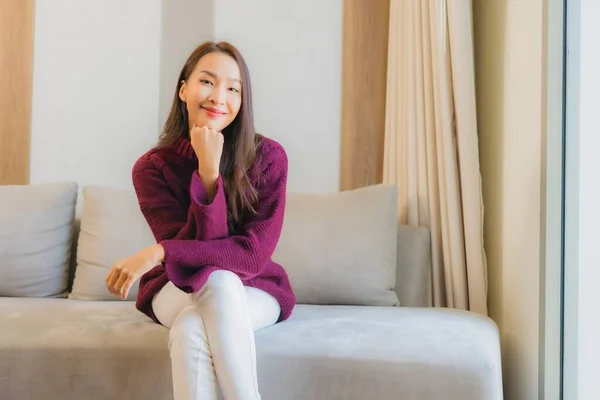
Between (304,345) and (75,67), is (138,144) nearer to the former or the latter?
(75,67)

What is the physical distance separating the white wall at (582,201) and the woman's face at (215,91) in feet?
2.78

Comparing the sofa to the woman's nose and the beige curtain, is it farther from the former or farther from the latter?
the woman's nose

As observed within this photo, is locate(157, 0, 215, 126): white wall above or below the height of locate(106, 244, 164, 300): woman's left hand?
above

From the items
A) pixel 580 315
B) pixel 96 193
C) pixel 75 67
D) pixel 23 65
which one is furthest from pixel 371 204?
pixel 23 65

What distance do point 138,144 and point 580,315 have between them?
5.55ft

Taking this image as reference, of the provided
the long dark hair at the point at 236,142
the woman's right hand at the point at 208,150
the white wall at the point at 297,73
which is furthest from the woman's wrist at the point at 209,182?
the white wall at the point at 297,73

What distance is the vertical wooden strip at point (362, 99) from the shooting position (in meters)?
2.46

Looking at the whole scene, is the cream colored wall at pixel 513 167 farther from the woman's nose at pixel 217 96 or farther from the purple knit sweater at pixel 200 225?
the woman's nose at pixel 217 96

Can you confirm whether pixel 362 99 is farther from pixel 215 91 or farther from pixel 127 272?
pixel 127 272

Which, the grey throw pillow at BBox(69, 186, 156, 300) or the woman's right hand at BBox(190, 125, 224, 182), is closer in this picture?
the woman's right hand at BBox(190, 125, 224, 182)

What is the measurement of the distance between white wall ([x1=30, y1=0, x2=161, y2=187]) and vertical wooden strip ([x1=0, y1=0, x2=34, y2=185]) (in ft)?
0.11

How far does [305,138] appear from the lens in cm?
249

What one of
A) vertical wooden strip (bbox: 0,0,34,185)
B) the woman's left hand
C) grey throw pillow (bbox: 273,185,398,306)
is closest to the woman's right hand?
the woman's left hand

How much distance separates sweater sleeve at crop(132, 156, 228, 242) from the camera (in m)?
1.43
